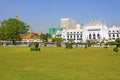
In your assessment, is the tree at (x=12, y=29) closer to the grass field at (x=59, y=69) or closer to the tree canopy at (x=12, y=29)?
the tree canopy at (x=12, y=29)

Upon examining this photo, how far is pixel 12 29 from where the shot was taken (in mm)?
95312

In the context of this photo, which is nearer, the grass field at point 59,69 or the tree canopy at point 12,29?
the grass field at point 59,69

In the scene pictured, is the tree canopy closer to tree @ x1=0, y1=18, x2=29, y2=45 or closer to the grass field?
tree @ x1=0, y1=18, x2=29, y2=45

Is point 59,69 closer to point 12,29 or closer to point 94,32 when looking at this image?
point 12,29

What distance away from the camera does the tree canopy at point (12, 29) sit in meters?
95.7

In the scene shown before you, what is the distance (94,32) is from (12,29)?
6293 centimetres

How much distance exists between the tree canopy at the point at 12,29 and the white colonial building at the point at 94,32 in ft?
171

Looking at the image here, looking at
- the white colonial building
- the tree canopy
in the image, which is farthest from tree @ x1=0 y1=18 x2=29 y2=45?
the white colonial building

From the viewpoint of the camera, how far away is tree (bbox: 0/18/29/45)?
9575cm

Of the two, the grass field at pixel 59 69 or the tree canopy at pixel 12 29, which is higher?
the tree canopy at pixel 12 29

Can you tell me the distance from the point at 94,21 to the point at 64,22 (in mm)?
53516

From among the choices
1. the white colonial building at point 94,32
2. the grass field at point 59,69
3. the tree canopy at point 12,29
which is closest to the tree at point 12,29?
the tree canopy at point 12,29

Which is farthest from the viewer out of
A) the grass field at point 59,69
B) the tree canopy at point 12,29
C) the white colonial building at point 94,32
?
the white colonial building at point 94,32

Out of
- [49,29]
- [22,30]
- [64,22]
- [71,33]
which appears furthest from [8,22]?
[64,22]
